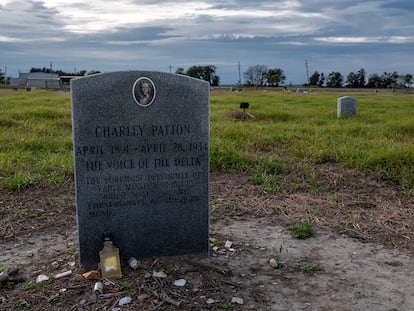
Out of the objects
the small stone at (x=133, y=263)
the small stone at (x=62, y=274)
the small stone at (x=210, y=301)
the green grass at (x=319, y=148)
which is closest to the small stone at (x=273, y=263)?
the small stone at (x=210, y=301)

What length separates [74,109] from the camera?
10.1 feet

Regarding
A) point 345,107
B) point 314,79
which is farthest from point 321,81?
point 345,107

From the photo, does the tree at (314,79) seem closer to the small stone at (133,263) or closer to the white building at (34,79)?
the white building at (34,79)

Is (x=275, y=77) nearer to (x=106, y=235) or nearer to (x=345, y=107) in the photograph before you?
(x=345, y=107)

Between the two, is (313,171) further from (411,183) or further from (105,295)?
(105,295)

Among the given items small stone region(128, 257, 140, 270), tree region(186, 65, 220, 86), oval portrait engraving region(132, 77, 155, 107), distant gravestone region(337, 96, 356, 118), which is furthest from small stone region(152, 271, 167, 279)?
tree region(186, 65, 220, 86)

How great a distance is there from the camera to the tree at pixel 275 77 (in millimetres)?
59469

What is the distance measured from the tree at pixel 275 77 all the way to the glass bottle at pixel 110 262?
189 feet

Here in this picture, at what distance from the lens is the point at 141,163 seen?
3.25m

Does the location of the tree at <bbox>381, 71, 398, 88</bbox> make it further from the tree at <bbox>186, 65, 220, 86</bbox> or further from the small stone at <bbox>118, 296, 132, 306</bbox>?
the small stone at <bbox>118, 296, 132, 306</bbox>

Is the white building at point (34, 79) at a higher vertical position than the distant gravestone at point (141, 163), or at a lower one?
higher

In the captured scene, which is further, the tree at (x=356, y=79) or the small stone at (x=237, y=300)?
the tree at (x=356, y=79)

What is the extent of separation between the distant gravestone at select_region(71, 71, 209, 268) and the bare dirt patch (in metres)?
0.20

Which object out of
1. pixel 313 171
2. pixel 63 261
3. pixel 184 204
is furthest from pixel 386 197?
pixel 63 261
